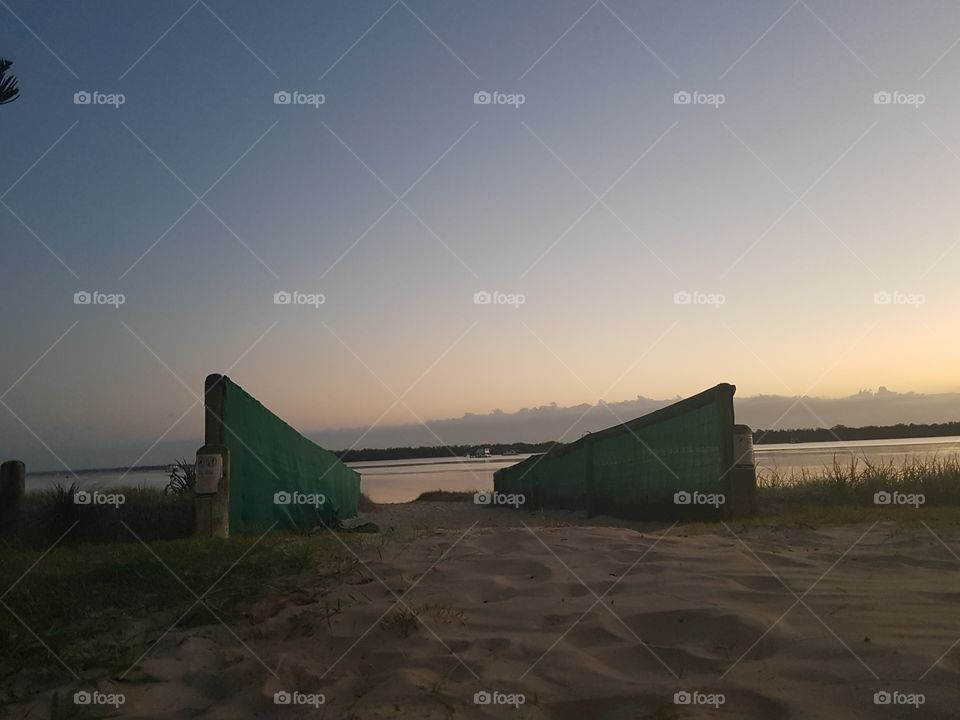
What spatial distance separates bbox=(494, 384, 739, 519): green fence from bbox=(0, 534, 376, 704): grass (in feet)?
15.3

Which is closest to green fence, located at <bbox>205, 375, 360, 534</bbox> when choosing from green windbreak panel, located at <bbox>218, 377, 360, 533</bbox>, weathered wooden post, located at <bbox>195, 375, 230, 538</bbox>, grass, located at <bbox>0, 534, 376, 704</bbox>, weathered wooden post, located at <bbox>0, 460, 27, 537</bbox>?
green windbreak panel, located at <bbox>218, 377, 360, 533</bbox>

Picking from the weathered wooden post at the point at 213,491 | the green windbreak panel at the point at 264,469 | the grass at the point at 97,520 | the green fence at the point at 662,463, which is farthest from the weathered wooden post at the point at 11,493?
the green fence at the point at 662,463

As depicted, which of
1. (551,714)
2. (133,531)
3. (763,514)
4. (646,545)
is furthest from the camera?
(763,514)

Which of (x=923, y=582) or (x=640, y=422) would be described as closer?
(x=923, y=582)

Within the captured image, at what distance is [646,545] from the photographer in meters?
5.53

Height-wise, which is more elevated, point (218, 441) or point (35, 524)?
point (218, 441)

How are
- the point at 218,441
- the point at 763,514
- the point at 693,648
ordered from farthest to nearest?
the point at 763,514, the point at 218,441, the point at 693,648

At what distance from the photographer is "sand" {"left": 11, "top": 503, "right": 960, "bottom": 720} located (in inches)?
110

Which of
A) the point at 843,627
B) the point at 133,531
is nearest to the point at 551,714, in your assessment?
the point at 843,627

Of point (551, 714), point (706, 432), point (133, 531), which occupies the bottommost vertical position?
point (551, 714)

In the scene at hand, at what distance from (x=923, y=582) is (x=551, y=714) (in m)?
2.61

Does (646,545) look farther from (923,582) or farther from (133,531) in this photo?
(133,531)

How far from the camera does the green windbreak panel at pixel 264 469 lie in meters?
7.18

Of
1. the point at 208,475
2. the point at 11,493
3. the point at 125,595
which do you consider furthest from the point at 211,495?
the point at 11,493
